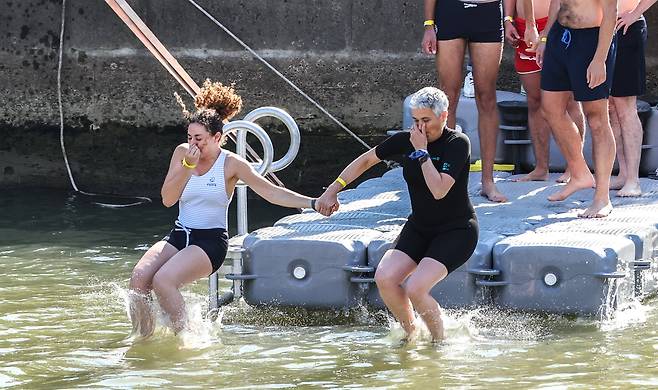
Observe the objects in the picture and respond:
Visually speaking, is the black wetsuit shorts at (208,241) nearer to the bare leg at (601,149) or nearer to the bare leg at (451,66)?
the bare leg at (451,66)

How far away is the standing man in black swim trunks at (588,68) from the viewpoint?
338 inches

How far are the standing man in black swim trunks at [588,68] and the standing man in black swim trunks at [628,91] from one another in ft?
1.93

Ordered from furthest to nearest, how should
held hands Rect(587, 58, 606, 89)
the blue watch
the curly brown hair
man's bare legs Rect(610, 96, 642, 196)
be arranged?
man's bare legs Rect(610, 96, 642, 196) → held hands Rect(587, 58, 606, 89) → the curly brown hair → the blue watch

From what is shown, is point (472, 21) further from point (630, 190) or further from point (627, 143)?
point (630, 190)

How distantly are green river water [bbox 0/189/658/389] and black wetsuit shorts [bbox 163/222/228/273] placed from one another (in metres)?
0.38

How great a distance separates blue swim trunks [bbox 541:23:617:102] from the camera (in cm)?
871

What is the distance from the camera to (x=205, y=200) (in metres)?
7.57

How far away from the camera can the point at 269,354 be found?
731cm

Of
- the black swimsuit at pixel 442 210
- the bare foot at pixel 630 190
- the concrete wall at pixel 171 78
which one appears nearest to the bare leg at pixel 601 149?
the bare foot at pixel 630 190

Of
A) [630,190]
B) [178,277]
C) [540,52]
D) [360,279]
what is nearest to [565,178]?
[630,190]

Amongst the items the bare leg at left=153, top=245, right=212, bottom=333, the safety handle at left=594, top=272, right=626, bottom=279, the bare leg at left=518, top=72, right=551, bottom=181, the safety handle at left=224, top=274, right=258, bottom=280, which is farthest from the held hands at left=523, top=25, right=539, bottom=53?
the bare leg at left=153, top=245, right=212, bottom=333

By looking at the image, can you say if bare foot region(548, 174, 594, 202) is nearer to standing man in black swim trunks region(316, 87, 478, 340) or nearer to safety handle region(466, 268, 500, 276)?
safety handle region(466, 268, 500, 276)

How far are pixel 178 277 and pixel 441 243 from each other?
142cm

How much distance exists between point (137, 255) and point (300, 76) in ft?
12.4
